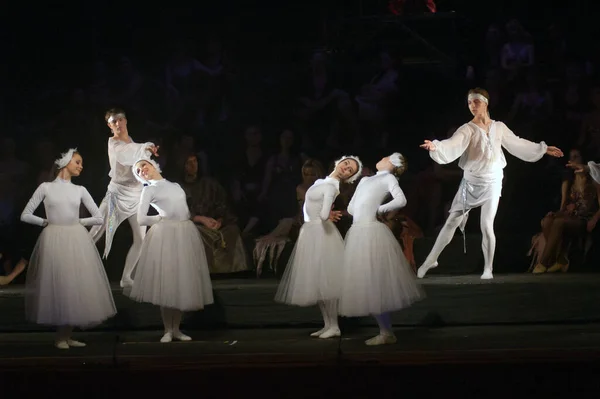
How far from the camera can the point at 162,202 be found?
8.98m

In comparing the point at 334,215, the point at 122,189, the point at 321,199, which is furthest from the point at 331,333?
the point at 122,189

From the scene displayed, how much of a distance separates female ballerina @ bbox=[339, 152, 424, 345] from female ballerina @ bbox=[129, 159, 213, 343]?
1.10 meters

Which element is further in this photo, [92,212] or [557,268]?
[557,268]

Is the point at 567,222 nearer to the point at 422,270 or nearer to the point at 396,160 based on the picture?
the point at 422,270

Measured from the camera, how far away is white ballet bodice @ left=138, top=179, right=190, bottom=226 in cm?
895

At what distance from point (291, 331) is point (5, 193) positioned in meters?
3.08

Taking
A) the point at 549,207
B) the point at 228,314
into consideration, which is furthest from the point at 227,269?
the point at 549,207

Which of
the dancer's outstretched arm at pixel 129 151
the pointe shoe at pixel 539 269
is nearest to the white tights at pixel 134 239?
the dancer's outstretched arm at pixel 129 151

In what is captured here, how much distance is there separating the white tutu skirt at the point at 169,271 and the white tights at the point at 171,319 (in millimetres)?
108

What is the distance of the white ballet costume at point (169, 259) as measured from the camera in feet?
29.2

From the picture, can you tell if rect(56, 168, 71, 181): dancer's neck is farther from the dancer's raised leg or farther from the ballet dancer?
the dancer's raised leg

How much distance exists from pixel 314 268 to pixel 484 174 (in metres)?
1.68

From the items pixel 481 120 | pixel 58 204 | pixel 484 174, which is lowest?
pixel 58 204

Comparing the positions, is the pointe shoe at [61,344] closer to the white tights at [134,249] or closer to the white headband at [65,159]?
the white tights at [134,249]
